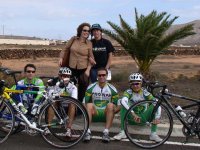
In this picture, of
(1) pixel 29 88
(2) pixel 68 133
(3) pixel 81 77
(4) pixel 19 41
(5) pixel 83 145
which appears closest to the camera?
(2) pixel 68 133

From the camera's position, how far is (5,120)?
21.9 ft

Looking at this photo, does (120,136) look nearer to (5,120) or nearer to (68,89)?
(68,89)

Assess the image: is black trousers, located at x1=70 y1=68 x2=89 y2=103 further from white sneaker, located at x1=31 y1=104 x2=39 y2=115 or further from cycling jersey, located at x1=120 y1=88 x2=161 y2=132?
white sneaker, located at x1=31 y1=104 x2=39 y2=115

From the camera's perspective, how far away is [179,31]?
1498 centimetres

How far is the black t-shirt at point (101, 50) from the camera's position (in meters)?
8.17

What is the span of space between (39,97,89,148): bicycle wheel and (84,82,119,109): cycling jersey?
62 cm

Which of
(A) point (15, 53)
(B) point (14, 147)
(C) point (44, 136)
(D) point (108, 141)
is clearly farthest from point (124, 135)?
(A) point (15, 53)

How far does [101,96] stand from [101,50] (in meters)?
1.32

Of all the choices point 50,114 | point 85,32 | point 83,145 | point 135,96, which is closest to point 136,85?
point 135,96

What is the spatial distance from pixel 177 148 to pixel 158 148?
0.29 m

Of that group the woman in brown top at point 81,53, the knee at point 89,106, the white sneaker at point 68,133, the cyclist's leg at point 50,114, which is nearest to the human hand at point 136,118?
the knee at point 89,106

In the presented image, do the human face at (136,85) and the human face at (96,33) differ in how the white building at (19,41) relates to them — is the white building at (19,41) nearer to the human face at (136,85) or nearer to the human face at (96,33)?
the human face at (96,33)

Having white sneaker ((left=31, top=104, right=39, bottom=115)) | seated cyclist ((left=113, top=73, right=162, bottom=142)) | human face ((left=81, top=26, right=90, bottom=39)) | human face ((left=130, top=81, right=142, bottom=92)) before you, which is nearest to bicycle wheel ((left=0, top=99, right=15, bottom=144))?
white sneaker ((left=31, top=104, right=39, bottom=115))

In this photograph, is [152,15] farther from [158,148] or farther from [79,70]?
[158,148]
